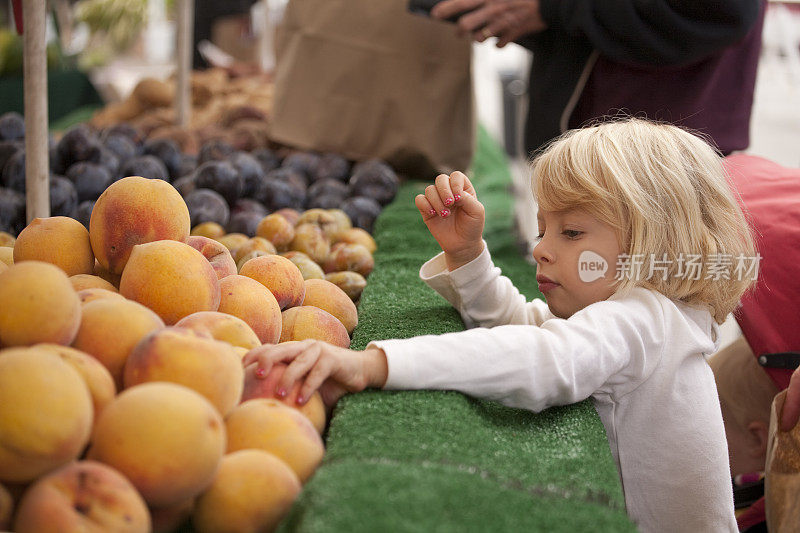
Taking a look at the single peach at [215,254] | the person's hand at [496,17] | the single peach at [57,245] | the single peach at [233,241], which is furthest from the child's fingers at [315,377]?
the person's hand at [496,17]

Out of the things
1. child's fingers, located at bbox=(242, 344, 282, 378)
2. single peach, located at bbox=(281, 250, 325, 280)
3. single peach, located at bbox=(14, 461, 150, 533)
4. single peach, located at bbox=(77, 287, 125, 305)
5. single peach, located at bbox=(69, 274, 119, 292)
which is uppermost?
single peach, located at bbox=(77, 287, 125, 305)

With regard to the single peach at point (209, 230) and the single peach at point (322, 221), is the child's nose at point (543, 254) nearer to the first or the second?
the single peach at point (322, 221)

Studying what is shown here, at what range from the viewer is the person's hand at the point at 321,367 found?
0.99 m

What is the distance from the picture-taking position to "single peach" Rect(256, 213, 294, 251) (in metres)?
1.82

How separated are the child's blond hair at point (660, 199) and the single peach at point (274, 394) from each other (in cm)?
59

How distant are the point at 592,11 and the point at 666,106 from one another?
1.15 ft

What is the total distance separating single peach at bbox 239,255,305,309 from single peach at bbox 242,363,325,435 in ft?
0.96

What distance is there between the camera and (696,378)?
1.30 metres

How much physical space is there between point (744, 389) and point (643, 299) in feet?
2.71

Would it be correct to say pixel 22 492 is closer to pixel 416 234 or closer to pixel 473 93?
pixel 416 234

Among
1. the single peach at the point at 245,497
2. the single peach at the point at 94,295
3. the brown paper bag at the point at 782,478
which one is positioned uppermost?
the single peach at the point at 94,295

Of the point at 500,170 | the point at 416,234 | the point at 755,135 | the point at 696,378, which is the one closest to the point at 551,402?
the point at 696,378

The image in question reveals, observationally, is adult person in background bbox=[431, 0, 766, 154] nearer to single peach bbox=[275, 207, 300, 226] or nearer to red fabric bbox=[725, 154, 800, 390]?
red fabric bbox=[725, 154, 800, 390]

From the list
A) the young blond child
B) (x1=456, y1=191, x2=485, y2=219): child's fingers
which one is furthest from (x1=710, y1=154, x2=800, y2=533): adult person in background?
(x1=456, y1=191, x2=485, y2=219): child's fingers
